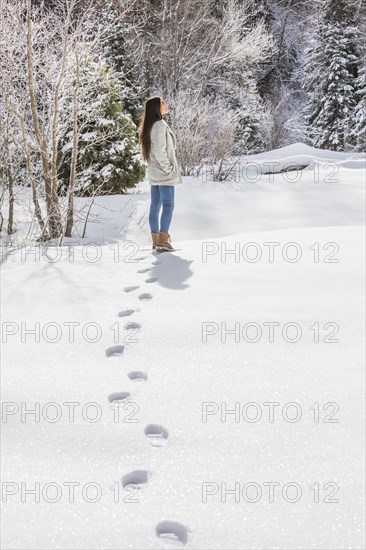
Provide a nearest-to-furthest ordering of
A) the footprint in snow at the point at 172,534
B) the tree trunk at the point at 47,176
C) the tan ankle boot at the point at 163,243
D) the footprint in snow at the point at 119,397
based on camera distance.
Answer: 1. the footprint in snow at the point at 172,534
2. the footprint in snow at the point at 119,397
3. the tan ankle boot at the point at 163,243
4. the tree trunk at the point at 47,176

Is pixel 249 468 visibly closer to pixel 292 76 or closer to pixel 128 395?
pixel 128 395

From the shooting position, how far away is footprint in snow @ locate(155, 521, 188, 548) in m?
1.36

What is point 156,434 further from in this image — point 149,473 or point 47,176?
point 47,176

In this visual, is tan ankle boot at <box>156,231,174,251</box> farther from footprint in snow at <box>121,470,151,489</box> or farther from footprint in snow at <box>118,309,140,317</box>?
footprint in snow at <box>121,470,151,489</box>

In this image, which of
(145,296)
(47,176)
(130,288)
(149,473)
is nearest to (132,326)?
(145,296)

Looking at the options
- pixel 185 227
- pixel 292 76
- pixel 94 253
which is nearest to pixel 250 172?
pixel 185 227

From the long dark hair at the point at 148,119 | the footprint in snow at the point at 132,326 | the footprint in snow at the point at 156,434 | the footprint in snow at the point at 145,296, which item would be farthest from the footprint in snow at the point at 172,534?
the long dark hair at the point at 148,119

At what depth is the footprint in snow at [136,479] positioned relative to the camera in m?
1.59

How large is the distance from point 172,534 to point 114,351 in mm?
1255

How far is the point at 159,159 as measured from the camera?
4.48m

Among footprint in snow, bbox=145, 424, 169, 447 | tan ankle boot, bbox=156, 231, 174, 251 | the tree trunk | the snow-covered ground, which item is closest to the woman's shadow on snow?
the snow-covered ground

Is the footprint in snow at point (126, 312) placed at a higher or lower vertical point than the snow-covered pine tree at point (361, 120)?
lower

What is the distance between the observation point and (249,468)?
1.64 meters

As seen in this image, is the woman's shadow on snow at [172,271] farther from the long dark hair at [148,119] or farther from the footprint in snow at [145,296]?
the long dark hair at [148,119]
